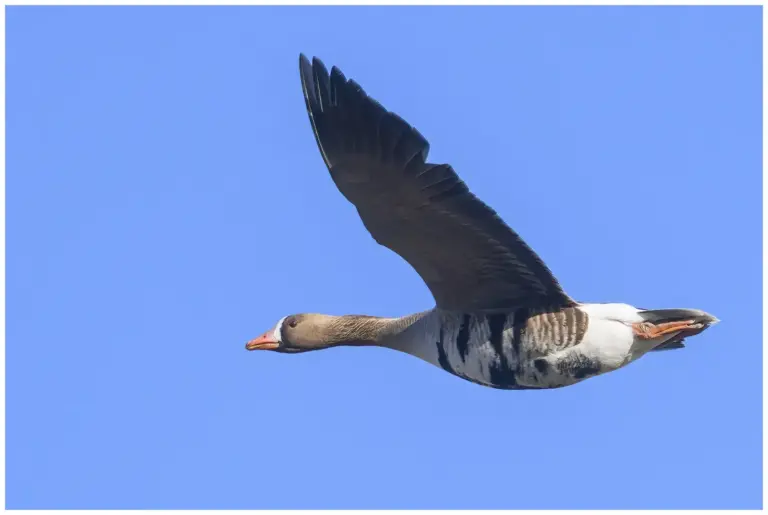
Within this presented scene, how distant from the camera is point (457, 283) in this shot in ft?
46.0

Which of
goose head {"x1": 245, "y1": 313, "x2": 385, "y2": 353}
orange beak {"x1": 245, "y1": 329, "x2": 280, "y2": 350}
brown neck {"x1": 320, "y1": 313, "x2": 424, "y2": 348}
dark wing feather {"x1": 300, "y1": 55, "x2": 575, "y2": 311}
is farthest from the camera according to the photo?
orange beak {"x1": 245, "y1": 329, "x2": 280, "y2": 350}

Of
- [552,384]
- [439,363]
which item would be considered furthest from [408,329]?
[552,384]

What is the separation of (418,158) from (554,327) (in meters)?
2.28

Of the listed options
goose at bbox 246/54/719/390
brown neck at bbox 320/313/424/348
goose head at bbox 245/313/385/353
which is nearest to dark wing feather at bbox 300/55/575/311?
goose at bbox 246/54/719/390

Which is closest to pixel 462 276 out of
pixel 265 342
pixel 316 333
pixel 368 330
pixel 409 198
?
pixel 409 198

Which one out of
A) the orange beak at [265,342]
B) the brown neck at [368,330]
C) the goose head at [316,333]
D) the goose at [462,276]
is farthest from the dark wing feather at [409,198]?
the orange beak at [265,342]

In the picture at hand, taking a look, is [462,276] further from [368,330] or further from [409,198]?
[368,330]

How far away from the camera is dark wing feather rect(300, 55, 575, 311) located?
12695 mm

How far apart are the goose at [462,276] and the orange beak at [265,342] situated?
167cm

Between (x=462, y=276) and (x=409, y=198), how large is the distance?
1.31 metres

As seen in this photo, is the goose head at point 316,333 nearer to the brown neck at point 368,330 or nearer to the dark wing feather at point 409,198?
the brown neck at point 368,330

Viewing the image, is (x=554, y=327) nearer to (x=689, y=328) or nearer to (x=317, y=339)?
(x=689, y=328)

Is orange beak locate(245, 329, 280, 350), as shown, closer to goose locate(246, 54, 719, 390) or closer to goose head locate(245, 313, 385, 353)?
goose head locate(245, 313, 385, 353)

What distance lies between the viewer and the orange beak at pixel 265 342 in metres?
15.9
